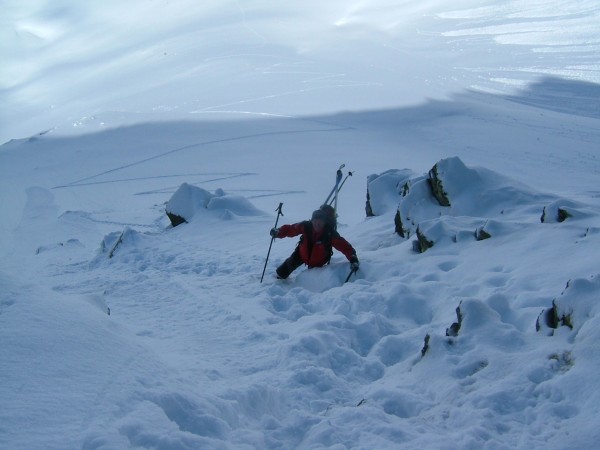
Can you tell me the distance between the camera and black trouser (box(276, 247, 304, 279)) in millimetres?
7354

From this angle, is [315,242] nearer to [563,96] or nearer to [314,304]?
[314,304]

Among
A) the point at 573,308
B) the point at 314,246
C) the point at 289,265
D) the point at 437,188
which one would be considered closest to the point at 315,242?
the point at 314,246

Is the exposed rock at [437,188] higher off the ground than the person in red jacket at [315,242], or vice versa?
the exposed rock at [437,188]

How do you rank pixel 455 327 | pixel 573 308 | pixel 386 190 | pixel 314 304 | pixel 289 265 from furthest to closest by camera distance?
pixel 386 190
pixel 289 265
pixel 314 304
pixel 455 327
pixel 573 308

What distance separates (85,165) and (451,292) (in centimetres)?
2043

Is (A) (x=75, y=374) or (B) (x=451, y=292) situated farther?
(B) (x=451, y=292)

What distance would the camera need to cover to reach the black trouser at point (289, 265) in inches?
290

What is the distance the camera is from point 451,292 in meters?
5.68

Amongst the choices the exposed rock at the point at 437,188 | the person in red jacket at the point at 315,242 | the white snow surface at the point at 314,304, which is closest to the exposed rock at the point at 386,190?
the white snow surface at the point at 314,304

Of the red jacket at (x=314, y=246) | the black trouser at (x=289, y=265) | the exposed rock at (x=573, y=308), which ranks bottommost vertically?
the black trouser at (x=289, y=265)

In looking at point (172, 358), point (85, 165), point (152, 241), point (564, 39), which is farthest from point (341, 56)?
point (172, 358)

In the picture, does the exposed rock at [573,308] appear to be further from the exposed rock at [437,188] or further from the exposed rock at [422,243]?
the exposed rock at [437,188]

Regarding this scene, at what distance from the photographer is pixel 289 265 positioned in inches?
291

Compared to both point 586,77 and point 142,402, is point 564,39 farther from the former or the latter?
point 142,402
